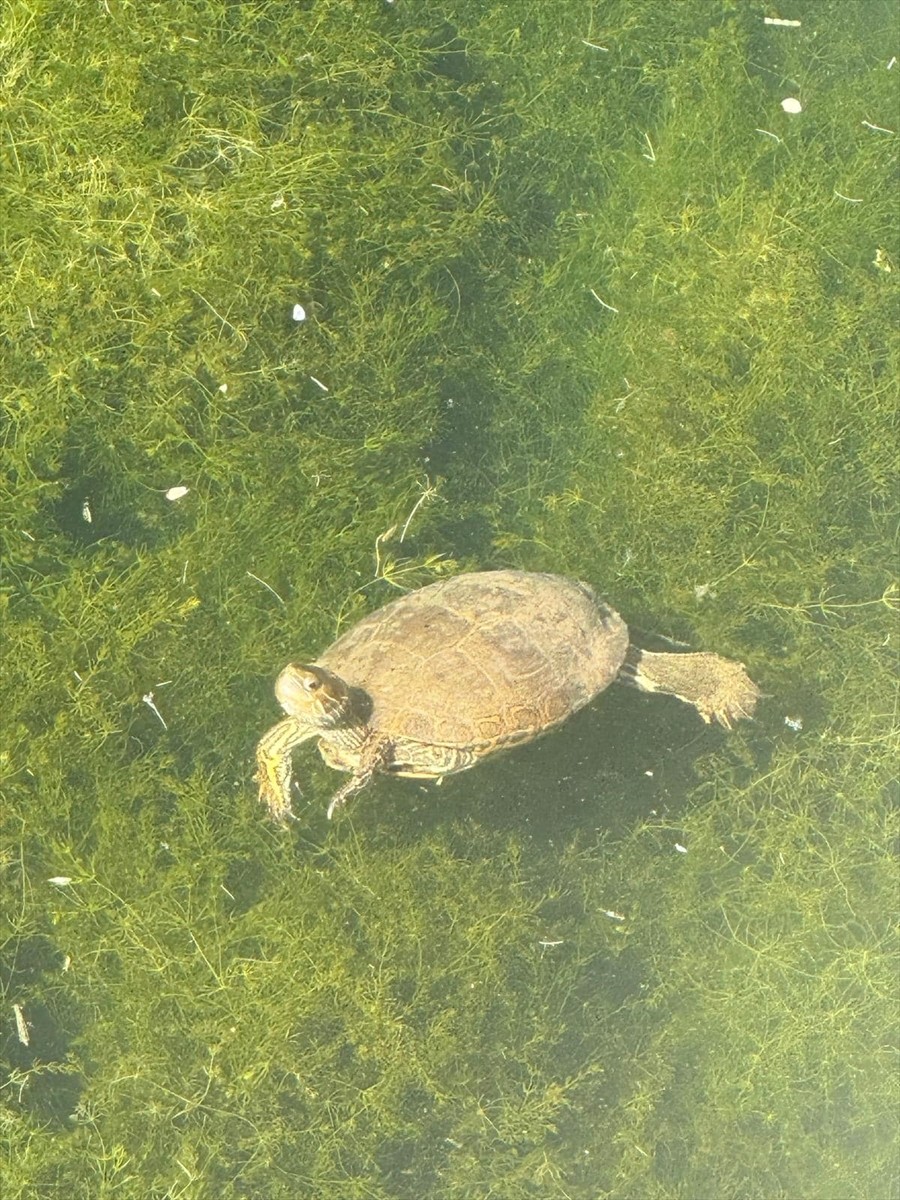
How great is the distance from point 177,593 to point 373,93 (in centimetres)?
248

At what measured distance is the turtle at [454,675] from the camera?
396 cm

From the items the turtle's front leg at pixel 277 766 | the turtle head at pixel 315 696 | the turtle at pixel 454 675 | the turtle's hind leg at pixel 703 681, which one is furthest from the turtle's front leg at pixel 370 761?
the turtle's hind leg at pixel 703 681

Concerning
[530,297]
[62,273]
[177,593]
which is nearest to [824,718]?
[530,297]

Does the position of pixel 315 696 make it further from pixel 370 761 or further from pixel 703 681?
pixel 703 681

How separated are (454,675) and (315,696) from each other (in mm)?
538

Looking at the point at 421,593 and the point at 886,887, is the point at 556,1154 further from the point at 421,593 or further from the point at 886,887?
the point at 421,593

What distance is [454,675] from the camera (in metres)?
3.97

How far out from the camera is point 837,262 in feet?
16.6

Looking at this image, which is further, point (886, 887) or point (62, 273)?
point (886, 887)

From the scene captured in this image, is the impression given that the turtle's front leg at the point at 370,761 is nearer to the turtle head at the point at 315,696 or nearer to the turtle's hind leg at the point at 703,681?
the turtle head at the point at 315,696

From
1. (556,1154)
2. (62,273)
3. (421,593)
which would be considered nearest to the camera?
(421,593)

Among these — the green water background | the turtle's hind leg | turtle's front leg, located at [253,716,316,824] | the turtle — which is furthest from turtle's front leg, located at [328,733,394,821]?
the turtle's hind leg

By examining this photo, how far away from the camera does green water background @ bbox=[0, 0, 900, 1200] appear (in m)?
4.59

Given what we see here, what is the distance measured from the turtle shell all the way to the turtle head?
0.15 metres
